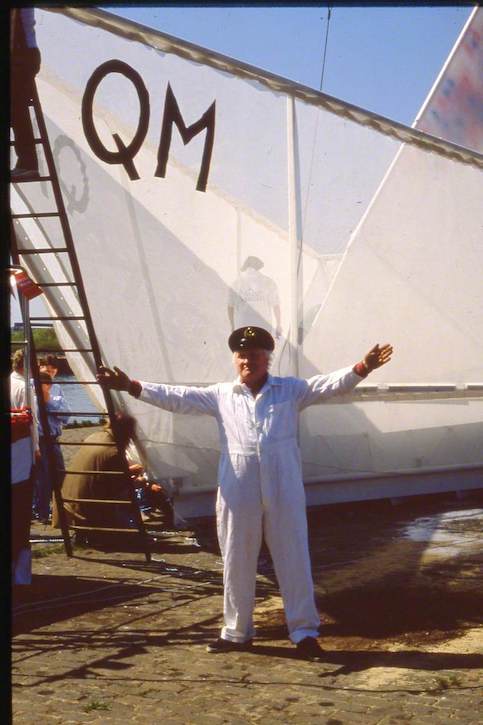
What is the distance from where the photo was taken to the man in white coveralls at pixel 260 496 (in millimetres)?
5859

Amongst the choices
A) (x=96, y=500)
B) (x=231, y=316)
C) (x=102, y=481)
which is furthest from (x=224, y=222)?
(x=96, y=500)

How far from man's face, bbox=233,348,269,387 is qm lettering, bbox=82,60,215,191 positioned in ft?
11.5

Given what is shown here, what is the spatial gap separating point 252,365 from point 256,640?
5.37ft

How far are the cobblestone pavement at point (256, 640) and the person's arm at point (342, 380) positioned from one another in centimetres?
145

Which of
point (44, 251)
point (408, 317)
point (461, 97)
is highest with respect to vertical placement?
point (461, 97)

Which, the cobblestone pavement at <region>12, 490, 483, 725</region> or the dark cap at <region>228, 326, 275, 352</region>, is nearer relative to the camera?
the cobblestone pavement at <region>12, 490, 483, 725</region>

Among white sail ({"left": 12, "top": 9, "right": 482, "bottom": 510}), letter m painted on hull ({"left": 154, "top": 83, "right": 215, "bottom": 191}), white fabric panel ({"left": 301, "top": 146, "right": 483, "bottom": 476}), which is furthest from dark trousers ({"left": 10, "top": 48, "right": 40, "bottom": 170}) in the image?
white fabric panel ({"left": 301, "top": 146, "right": 483, "bottom": 476})

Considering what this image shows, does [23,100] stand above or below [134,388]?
above

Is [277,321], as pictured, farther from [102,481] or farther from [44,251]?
[44,251]

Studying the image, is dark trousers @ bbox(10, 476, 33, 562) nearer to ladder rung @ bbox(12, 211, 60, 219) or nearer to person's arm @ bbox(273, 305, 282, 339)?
ladder rung @ bbox(12, 211, 60, 219)

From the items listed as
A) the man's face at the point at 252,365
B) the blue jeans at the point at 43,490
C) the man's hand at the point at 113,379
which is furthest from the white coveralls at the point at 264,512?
the blue jeans at the point at 43,490

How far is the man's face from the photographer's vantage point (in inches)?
236

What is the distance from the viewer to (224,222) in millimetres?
9398

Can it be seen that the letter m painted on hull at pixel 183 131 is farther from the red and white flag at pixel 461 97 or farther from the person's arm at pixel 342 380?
the person's arm at pixel 342 380
